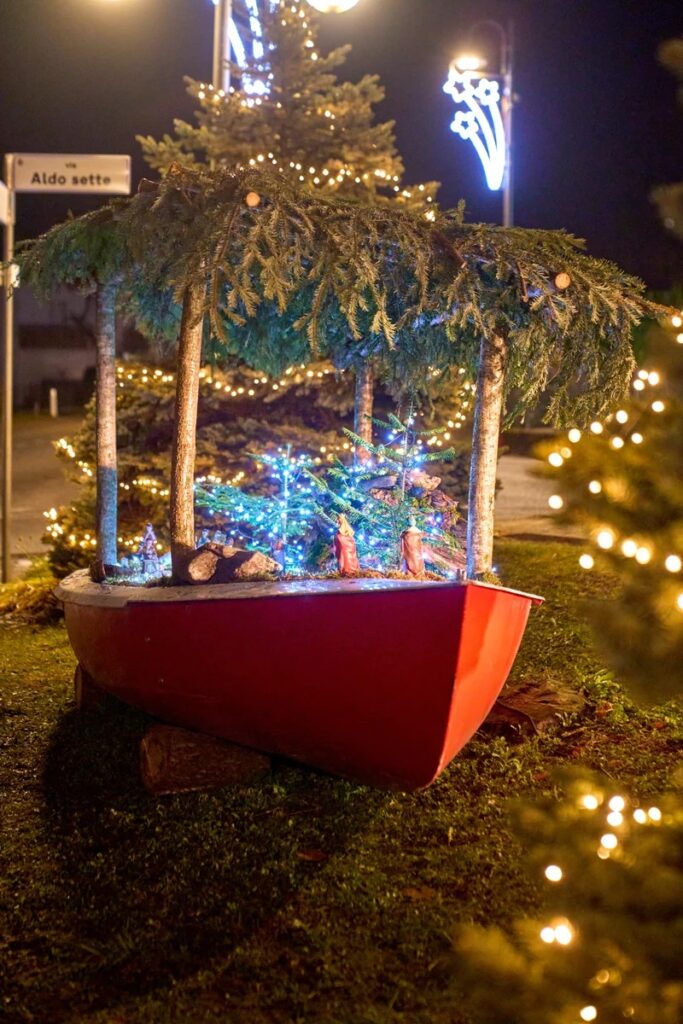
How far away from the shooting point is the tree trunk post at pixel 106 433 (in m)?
8.06

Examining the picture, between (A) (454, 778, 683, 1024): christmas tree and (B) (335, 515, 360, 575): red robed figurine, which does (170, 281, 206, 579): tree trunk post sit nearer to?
(B) (335, 515, 360, 575): red robed figurine

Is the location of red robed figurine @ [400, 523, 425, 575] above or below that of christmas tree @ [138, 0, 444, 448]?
below

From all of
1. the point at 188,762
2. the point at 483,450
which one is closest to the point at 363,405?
the point at 483,450

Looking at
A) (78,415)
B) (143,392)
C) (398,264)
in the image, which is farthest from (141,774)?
(78,415)

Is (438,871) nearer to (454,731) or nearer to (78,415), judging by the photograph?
(454,731)

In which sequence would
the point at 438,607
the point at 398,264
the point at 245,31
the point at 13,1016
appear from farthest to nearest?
the point at 245,31 → the point at 398,264 → the point at 438,607 → the point at 13,1016

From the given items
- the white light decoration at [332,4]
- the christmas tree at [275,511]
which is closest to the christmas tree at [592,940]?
the christmas tree at [275,511]

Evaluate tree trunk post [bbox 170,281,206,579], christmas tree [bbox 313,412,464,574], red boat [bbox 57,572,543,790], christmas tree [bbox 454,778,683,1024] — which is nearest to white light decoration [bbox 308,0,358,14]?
christmas tree [bbox 313,412,464,574]

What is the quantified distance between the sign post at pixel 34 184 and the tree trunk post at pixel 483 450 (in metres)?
3.42

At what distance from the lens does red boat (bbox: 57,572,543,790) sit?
4574 millimetres

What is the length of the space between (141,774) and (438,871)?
6.38 feet

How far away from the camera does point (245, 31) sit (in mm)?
13188

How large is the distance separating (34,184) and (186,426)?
16.2 feet

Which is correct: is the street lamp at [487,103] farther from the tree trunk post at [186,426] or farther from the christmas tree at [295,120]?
the tree trunk post at [186,426]
